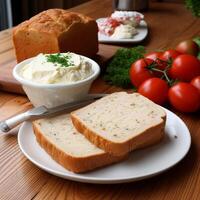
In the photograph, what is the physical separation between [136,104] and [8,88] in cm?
44

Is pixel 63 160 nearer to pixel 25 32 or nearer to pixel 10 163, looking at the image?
pixel 10 163

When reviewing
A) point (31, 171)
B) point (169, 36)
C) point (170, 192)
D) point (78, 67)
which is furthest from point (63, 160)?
point (169, 36)

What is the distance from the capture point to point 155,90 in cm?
113

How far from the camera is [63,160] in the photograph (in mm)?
772

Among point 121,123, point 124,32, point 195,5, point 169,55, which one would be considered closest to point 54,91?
point 121,123

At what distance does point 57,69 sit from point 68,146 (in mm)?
254

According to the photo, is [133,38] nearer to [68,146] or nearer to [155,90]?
[155,90]

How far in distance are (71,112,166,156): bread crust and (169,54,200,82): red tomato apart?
328mm

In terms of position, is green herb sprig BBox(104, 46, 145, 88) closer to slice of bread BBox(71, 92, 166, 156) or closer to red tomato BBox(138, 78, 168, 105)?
red tomato BBox(138, 78, 168, 105)

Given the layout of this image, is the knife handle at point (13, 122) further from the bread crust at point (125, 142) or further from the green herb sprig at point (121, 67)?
the green herb sprig at point (121, 67)

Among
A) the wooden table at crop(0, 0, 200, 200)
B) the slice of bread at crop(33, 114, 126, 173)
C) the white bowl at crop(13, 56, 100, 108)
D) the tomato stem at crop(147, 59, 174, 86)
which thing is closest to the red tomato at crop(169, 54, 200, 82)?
the tomato stem at crop(147, 59, 174, 86)

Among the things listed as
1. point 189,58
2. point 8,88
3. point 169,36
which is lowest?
point 169,36

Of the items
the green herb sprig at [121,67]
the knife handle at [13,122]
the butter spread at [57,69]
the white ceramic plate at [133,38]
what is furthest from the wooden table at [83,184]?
the white ceramic plate at [133,38]

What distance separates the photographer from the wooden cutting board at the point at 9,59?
1.20 m
